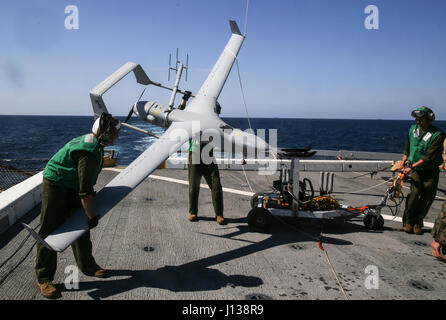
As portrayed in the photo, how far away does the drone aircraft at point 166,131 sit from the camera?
3686 mm

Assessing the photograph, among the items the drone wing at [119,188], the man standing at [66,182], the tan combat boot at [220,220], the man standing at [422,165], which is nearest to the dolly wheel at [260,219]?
the tan combat boot at [220,220]

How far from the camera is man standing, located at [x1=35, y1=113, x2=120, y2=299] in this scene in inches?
143

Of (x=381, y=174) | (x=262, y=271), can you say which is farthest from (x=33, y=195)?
(x=381, y=174)

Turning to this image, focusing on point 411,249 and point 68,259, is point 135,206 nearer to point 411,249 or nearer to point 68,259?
point 68,259

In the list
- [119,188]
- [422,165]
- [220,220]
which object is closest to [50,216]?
[119,188]

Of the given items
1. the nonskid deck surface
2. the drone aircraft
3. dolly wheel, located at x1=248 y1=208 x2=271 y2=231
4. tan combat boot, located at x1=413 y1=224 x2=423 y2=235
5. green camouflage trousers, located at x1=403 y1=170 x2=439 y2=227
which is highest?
the drone aircraft

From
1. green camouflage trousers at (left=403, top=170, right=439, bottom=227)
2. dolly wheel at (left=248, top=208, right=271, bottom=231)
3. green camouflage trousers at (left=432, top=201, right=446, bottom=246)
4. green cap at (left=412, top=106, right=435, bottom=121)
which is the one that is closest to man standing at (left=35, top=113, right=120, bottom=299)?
dolly wheel at (left=248, top=208, right=271, bottom=231)

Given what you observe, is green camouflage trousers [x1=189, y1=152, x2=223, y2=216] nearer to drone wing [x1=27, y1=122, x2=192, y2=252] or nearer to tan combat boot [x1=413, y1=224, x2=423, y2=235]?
drone wing [x1=27, y1=122, x2=192, y2=252]

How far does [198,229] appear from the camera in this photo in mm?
6203

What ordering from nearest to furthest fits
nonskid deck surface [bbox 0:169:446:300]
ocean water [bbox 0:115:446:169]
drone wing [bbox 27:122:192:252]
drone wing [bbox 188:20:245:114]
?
drone wing [bbox 27:122:192:252] → nonskid deck surface [bbox 0:169:446:300] → drone wing [bbox 188:20:245:114] → ocean water [bbox 0:115:446:169]

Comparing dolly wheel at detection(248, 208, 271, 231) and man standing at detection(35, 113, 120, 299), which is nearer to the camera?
man standing at detection(35, 113, 120, 299)

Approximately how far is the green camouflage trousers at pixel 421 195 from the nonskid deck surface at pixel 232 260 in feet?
1.39

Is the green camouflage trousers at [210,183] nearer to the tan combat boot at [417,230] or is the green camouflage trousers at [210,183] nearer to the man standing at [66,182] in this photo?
the man standing at [66,182]
